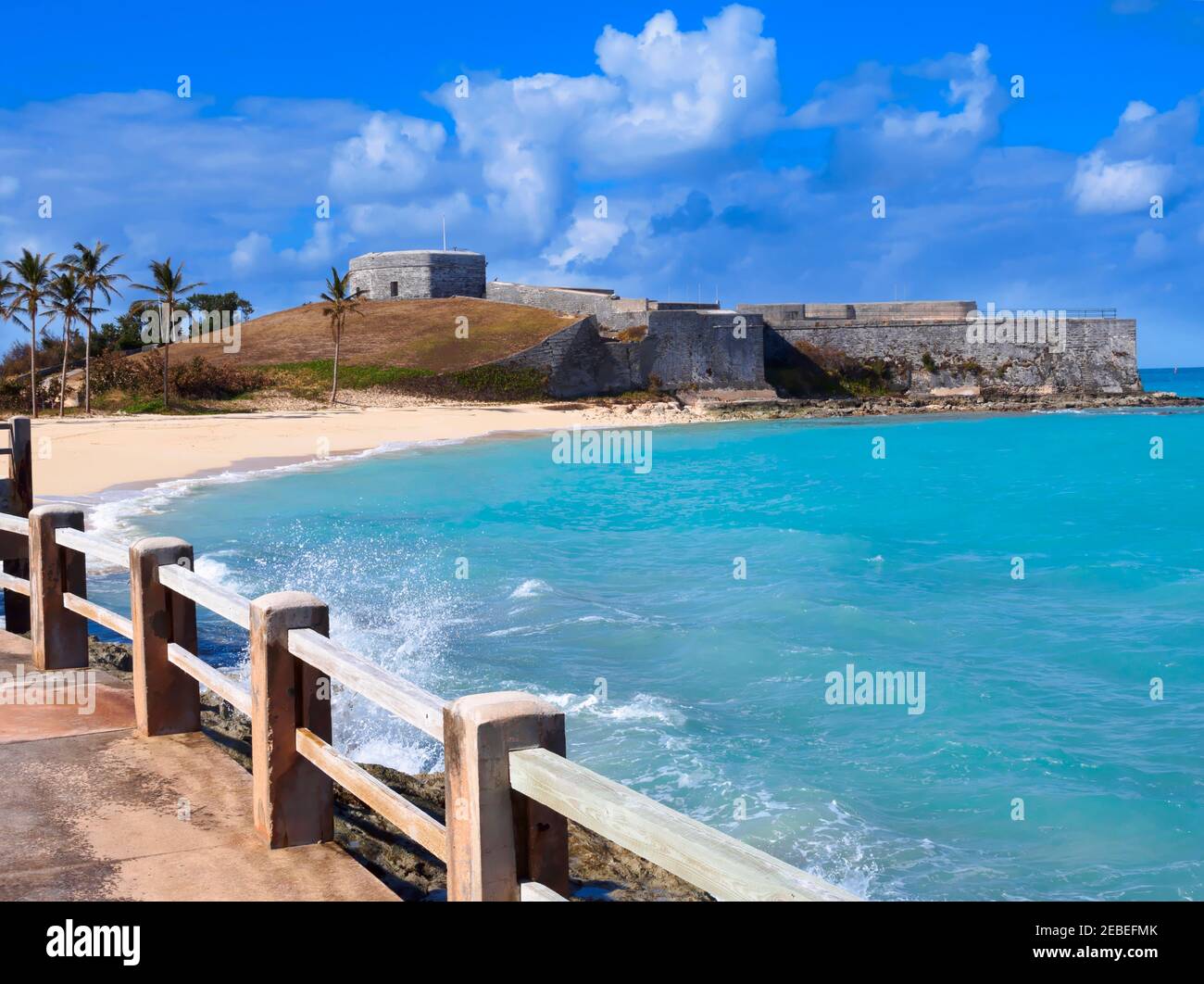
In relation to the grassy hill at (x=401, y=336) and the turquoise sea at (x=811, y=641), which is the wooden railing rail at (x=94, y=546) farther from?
the grassy hill at (x=401, y=336)

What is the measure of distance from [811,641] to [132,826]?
31.5 ft

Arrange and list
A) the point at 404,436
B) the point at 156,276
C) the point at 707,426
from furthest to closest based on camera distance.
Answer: the point at 707,426
the point at 156,276
the point at 404,436

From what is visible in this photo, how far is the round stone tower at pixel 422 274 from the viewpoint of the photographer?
73.2m

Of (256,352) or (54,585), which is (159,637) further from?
(256,352)

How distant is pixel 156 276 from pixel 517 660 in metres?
42.1

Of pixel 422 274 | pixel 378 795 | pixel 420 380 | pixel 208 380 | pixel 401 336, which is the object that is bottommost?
pixel 378 795

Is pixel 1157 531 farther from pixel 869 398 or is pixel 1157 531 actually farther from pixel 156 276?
pixel 869 398

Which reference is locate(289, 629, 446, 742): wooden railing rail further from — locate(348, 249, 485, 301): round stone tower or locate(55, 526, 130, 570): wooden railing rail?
locate(348, 249, 485, 301): round stone tower

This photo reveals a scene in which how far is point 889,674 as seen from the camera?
11812 mm

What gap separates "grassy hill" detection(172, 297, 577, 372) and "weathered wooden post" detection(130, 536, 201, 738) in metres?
51.5

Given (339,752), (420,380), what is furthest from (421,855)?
(420,380)

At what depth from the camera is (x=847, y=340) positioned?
7162 centimetres

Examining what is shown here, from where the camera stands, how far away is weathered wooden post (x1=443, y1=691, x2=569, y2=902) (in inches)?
125
